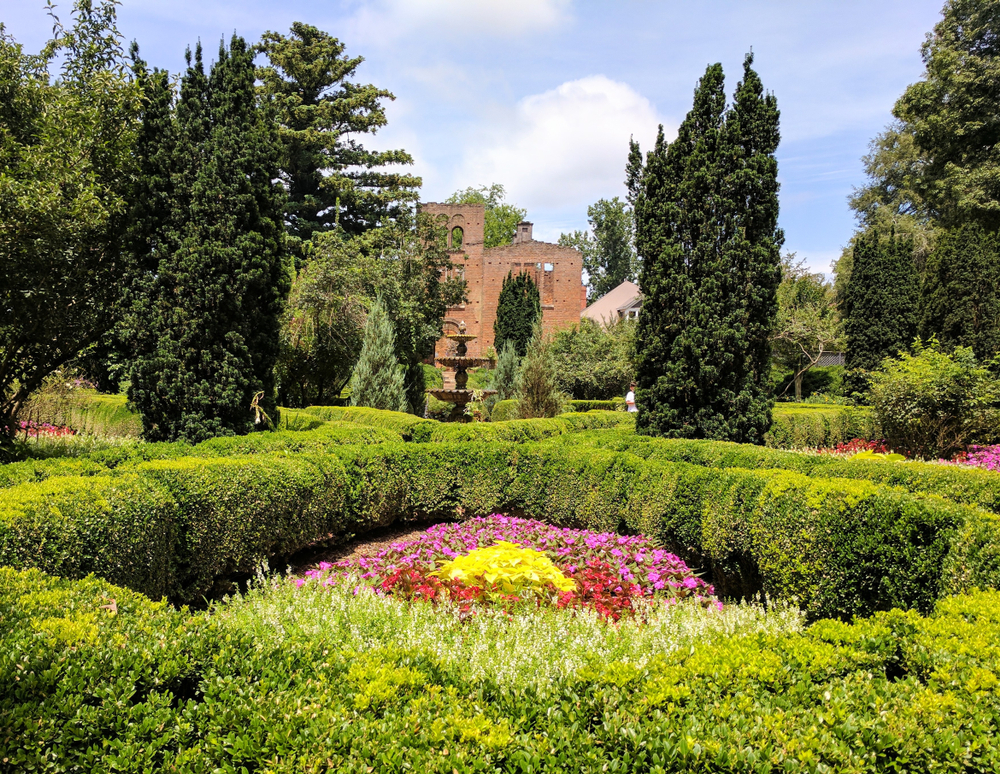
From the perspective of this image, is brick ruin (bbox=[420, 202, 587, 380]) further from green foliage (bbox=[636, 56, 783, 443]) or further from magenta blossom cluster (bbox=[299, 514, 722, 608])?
magenta blossom cluster (bbox=[299, 514, 722, 608])

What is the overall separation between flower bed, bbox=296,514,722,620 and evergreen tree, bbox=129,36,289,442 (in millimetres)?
3552

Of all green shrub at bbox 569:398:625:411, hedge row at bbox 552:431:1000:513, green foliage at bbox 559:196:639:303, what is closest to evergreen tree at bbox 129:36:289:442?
hedge row at bbox 552:431:1000:513

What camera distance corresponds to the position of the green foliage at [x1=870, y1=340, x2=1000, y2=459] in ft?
35.2

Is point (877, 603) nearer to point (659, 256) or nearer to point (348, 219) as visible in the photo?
point (659, 256)

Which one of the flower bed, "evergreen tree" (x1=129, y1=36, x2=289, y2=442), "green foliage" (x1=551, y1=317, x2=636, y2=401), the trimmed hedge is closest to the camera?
the trimmed hedge

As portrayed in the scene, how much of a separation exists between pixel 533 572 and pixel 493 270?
3709 centimetres

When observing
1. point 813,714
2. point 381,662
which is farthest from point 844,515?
point 381,662

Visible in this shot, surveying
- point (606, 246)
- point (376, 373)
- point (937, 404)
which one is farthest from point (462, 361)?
point (606, 246)

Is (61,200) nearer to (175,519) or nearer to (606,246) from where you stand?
(175,519)

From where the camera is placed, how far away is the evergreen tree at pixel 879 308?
17.6 m

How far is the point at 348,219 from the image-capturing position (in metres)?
32.5

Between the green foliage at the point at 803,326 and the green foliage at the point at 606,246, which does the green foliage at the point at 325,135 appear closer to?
the green foliage at the point at 803,326

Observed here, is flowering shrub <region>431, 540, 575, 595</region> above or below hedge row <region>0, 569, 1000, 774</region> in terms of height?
below

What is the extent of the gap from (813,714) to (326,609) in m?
2.67
